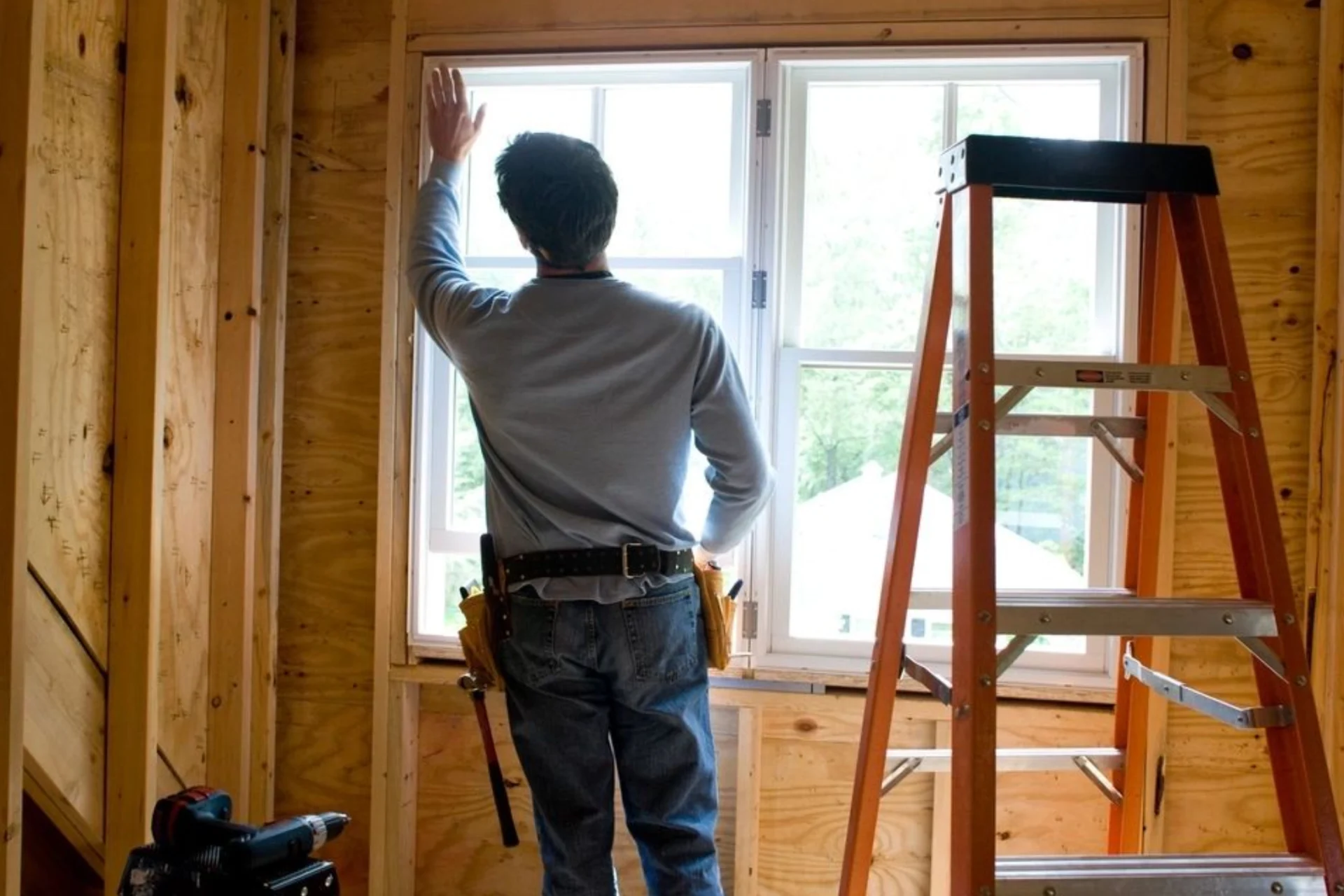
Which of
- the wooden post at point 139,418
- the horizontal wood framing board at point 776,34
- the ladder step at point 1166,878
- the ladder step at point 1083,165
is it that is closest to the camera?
the ladder step at point 1166,878

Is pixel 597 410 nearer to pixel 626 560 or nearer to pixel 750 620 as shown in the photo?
pixel 626 560

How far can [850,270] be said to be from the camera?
2.01 meters

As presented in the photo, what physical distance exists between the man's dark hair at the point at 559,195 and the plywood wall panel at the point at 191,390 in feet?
2.67

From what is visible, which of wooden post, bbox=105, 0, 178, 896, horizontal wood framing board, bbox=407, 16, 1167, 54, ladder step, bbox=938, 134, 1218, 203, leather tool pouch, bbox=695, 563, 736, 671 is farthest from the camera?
horizontal wood framing board, bbox=407, 16, 1167, 54

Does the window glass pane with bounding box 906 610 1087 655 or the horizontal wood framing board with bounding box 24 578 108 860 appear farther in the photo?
the window glass pane with bounding box 906 610 1087 655

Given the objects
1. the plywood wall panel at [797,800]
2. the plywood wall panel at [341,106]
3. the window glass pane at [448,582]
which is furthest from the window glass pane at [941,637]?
the plywood wall panel at [341,106]

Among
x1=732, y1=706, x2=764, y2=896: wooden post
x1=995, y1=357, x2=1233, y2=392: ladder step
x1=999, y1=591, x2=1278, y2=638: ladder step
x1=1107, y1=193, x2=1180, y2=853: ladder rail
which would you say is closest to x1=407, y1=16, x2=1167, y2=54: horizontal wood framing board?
x1=1107, y1=193, x2=1180, y2=853: ladder rail

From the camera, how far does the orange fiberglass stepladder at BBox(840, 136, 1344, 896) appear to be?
1092 mm

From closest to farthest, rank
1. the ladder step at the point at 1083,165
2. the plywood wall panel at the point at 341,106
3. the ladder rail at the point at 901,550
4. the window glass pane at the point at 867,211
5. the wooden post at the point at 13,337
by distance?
the ladder step at the point at 1083,165 < the ladder rail at the point at 901,550 < the wooden post at the point at 13,337 < the window glass pane at the point at 867,211 < the plywood wall panel at the point at 341,106

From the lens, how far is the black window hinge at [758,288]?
1974 mm

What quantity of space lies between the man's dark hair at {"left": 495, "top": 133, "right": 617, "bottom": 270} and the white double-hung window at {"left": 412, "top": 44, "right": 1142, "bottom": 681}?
53cm

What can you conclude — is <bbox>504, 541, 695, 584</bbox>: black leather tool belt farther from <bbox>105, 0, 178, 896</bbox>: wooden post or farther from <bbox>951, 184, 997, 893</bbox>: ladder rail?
<bbox>105, 0, 178, 896</bbox>: wooden post

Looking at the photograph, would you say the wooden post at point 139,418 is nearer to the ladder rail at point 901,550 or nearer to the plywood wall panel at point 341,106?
the plywood wall panel at point 341,106

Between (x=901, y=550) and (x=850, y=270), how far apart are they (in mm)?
834
